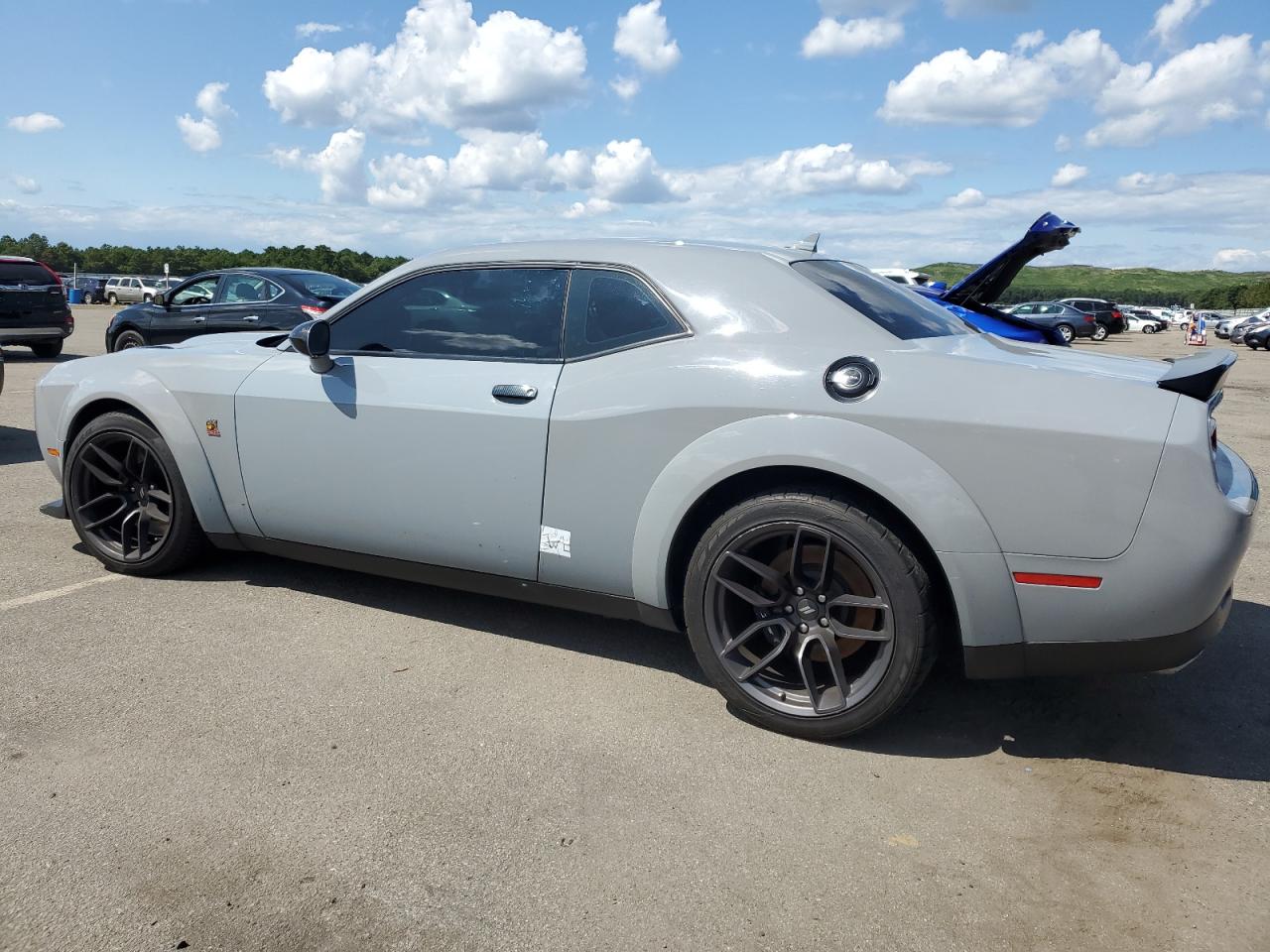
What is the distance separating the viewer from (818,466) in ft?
9.96

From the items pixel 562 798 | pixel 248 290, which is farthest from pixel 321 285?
pixel 562 798

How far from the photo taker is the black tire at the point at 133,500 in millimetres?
4406

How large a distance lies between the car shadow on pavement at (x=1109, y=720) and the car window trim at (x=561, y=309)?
60.7 inches

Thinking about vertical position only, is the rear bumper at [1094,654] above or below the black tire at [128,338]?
above

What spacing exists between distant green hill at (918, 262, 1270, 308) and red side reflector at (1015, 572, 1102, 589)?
100002 millimetres

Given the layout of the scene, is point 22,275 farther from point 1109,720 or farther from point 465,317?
point 1109,720

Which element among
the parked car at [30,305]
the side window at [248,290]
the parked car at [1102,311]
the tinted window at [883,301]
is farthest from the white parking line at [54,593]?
the parked car at [1102,311]

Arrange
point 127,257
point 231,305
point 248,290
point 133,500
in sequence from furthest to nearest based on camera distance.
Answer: point 127,257
point 231,305
point 248,290
point 133,500

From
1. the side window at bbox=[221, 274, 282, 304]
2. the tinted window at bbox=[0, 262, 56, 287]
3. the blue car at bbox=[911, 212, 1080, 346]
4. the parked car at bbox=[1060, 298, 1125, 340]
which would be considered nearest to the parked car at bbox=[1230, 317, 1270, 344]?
the parked car at bbox=[1060, 298, 1125, 340]

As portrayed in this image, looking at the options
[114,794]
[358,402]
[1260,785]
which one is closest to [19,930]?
[114,794]

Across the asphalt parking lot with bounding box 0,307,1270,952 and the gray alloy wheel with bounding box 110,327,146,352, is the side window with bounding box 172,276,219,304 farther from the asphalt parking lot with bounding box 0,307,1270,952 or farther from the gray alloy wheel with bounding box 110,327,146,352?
the asphalt parking lot with bounding box 0,307,1270,952

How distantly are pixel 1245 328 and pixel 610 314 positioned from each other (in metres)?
40.9

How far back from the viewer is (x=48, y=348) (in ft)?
51.0

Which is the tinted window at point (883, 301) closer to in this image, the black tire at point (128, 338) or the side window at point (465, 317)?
the side window at point (465, 317)
